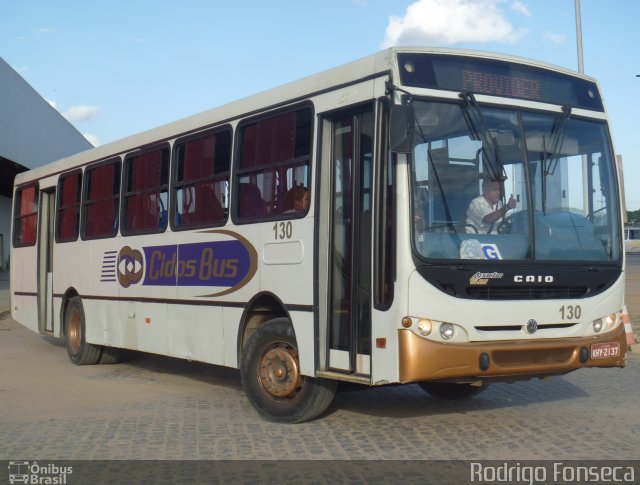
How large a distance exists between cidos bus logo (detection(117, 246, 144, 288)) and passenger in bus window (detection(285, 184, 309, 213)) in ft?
11.0

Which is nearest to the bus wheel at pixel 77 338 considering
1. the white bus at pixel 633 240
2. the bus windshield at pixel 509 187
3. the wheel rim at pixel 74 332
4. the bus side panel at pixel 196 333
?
the wheel rim at pixel 74 332

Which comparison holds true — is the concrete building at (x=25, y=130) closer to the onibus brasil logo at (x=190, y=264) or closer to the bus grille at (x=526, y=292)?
the onibus brasil logo at (x=190, y=264)

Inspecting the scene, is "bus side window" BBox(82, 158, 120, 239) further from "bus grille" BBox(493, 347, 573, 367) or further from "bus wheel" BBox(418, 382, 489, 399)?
"bus grille" BBox(493, 347, 573, 367)

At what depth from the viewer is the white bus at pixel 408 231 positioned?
278 inches

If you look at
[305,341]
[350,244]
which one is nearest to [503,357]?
[350,244]

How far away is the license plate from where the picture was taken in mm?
7672

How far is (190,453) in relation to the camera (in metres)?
6.99

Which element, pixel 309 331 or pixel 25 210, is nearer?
pixel 309 331

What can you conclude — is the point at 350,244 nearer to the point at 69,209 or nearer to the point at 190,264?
the point at 190,264

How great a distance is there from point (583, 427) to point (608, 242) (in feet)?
5.47

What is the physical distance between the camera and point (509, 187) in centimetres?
740

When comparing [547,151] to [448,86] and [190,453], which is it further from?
[190,453]
